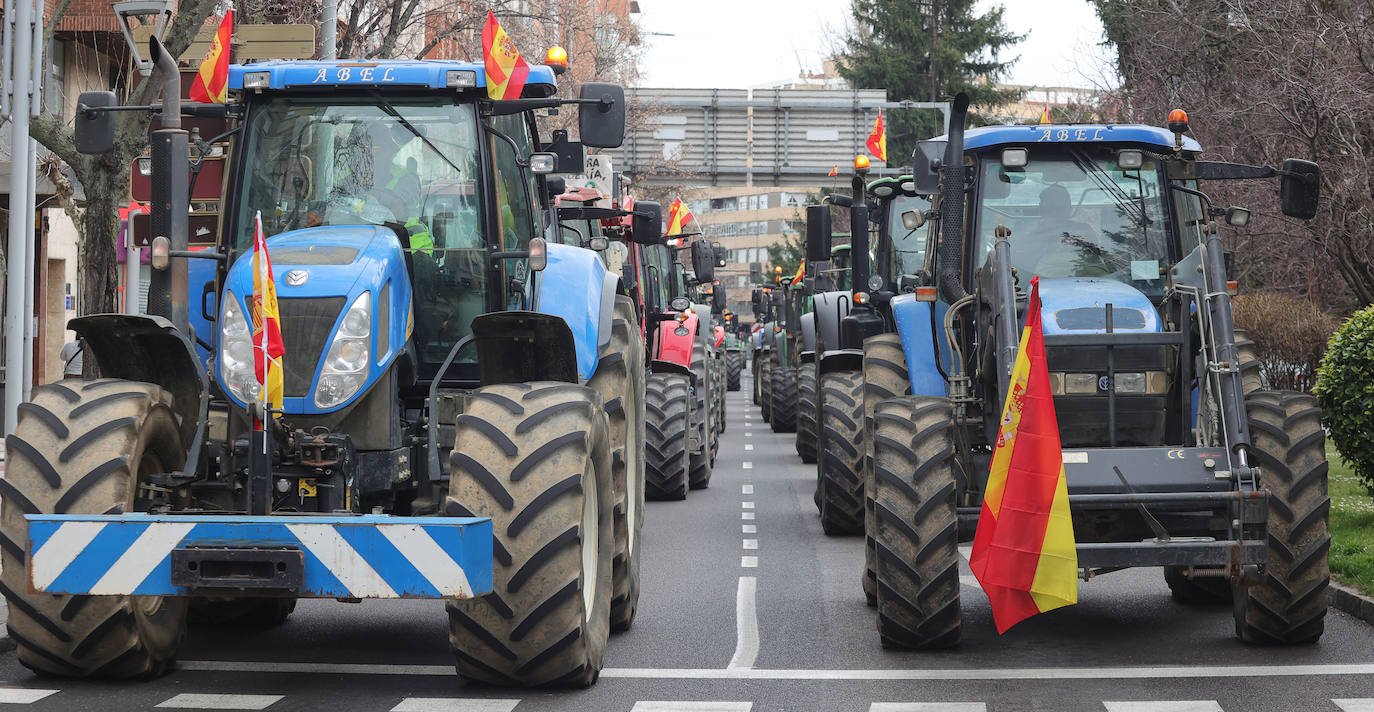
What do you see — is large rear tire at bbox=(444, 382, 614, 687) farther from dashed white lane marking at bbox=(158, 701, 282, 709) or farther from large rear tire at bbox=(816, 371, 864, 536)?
large rear tire at bbox=(816, 371, 864, 536)

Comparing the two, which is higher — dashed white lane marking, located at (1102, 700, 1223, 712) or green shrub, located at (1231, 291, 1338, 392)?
green shrub, located at (1231, 291, 1338, 392)

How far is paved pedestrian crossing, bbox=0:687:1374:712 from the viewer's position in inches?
299

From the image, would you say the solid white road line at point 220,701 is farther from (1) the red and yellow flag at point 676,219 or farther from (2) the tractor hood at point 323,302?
(1) the red and yellow flag at point 676,219

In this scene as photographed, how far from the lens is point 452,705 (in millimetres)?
7633

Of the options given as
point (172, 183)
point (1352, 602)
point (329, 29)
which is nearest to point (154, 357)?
point (172, 183)

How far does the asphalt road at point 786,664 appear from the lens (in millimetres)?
7777

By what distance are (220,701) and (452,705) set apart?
989 mm

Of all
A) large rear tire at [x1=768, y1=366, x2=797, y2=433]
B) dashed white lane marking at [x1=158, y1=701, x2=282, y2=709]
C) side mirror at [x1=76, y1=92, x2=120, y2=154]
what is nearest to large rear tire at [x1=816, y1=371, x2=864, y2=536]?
side mirror at [x1=76, y1=92, x2=120, y2=154]

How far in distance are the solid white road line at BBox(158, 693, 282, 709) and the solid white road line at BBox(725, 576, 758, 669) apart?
7.46 feet

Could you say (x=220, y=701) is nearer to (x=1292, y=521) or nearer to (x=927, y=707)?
(x=927, y=707)

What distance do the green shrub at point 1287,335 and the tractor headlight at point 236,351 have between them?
1831 cm

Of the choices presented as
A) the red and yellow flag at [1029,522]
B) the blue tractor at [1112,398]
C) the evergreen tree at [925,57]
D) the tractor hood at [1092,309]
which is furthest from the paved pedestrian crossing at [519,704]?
the evergreen tree at [925,57]

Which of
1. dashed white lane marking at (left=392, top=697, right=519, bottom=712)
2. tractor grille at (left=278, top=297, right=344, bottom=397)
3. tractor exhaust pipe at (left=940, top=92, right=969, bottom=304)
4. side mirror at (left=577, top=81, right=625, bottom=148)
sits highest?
side mirror at (left=577, top=81, right=625, bottom=148)

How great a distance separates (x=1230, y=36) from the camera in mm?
22406
